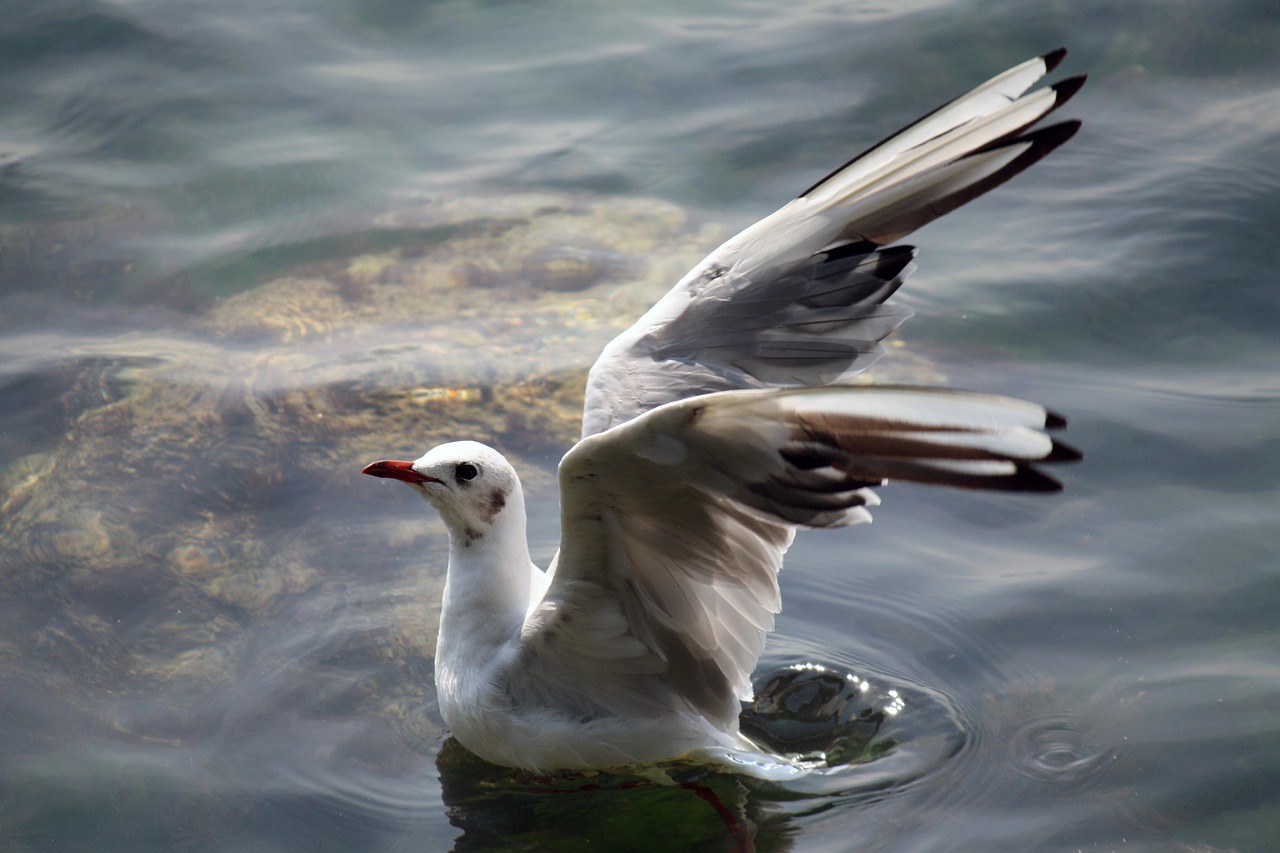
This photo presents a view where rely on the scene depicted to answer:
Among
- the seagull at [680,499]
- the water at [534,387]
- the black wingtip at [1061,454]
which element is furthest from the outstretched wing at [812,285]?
the black wingtip at [1061,454]

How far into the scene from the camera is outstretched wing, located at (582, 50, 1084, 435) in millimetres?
3703

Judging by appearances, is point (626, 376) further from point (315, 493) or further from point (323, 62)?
point (323, 62)

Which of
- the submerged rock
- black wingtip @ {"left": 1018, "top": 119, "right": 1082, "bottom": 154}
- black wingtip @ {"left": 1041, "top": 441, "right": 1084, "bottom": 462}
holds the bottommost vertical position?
the submerged rock

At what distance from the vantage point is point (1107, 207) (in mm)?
7172

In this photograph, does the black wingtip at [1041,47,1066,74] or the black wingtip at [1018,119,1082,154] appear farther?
the black wingtip at [1041,47,1066,74]

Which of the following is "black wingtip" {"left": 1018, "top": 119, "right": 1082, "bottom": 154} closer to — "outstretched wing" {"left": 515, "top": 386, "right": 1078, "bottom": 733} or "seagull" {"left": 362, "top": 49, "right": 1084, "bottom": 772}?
"seagull" {"left": 362, "top": 49, "right": 1084, "bottom": 772}

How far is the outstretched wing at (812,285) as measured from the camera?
3703mm

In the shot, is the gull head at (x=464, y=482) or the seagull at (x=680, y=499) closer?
the seagull at (x=680, y=499)

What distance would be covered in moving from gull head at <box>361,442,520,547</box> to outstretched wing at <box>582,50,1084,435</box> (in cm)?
34

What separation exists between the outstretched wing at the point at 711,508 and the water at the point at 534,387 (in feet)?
1.36

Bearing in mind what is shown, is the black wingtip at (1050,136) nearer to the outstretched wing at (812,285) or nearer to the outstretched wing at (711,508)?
the outstretched wing at (812,285)

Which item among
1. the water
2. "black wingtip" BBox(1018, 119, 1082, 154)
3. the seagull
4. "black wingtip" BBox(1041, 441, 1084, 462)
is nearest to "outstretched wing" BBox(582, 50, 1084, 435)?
the seagull

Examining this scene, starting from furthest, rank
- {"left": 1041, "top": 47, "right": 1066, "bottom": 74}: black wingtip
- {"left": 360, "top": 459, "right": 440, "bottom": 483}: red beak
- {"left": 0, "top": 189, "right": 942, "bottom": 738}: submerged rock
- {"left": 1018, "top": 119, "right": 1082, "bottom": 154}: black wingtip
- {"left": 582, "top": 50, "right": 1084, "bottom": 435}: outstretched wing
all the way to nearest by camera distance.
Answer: {"left": 0, "top": 189, "right": 942, "bottom": 738}: submerged rock < {"left": 360, "top": 459, "right": 440, "bottom": 483}: red beak < {"left": 582, "top": 50, "right": 1084, "bottom": 435}: outstretched wing < {"left": 1041, "top": 47, "right": 1066, "bottom": 74}: black wingtip < {"left": 1018, "top": 119, "right": 1082, "bottom": 154}: black wingtip

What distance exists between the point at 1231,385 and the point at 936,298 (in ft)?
4.63
